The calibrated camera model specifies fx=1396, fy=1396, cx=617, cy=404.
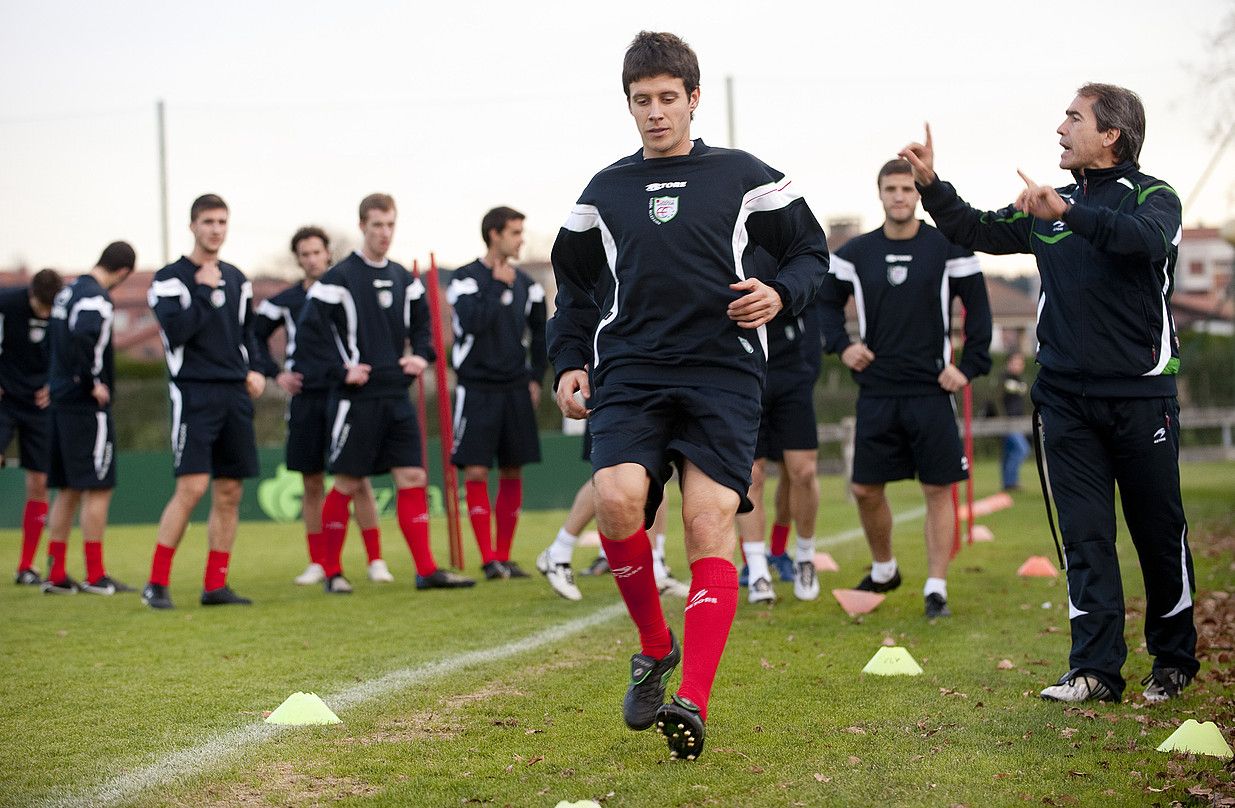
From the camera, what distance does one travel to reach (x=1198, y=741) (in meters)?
4.14

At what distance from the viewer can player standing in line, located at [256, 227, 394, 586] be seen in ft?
31.0

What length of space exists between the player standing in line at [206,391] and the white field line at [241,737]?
2.44 m

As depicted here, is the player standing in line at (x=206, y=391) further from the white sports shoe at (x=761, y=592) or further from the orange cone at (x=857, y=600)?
the orange cone at (x=857, y=600)

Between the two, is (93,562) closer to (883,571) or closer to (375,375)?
(375,375)

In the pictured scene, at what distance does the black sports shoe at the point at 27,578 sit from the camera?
995 centimetres

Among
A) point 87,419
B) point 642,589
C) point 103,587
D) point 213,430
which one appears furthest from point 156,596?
point 642,589

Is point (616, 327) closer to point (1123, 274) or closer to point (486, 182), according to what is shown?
point (1123, 274)

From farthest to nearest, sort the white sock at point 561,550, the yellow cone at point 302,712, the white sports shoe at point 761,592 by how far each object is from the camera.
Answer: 1. the white sock at point 561,550
2. the white sports shoe at point 761,592
3. the yellow cone at point 302,712

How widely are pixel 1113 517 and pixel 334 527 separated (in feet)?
Answer: 17.7

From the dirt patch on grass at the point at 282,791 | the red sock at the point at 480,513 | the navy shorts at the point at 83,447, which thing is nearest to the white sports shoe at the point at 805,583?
the red sock at the point at 480,513

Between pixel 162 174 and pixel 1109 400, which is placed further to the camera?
pixel 162 174

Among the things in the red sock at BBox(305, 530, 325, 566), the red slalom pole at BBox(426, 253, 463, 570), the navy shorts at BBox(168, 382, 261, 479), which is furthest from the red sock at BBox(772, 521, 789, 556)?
the navy shorts at BBox(168, 382, 261, 479)

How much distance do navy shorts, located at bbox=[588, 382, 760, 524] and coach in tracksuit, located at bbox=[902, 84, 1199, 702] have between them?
1510mm

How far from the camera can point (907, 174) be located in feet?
24.0
